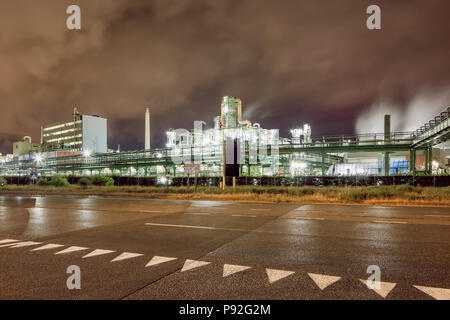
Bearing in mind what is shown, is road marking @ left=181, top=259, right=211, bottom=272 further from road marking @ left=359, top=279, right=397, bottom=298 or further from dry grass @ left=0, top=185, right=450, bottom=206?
dry grass @ left=0, top=185, right=450, bottom=206

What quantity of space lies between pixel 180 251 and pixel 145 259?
0.92 metres

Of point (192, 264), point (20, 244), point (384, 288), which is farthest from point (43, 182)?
point (384, 288)

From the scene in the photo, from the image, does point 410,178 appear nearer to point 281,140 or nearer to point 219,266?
point 219,266

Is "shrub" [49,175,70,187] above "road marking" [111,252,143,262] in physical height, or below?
below

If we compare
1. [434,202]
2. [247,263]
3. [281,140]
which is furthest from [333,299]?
[281,140]

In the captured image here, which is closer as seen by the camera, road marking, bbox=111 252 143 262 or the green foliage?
road marking, bbox=111 252 143 262

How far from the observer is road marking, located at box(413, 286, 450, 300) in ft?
12.9

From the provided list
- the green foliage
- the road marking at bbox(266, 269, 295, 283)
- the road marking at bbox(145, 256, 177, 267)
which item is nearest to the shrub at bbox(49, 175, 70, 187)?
the green foliage

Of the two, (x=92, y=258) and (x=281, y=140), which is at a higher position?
(x=281, y=140)

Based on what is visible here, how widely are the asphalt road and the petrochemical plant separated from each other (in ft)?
47.7

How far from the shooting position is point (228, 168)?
2242cm

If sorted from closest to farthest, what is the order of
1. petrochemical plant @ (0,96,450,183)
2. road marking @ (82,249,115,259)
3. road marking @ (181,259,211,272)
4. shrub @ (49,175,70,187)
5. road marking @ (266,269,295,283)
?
road marking @ (266,269,295,283)
road marking @ (181,259,211,272)
road marking @ (82,249,115,259)
petrochemical plant @ (0,96,450,183)
shrub @ (49,175,70,187)

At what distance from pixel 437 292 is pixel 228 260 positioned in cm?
354

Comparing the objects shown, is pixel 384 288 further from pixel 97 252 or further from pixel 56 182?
pixel 56 182
